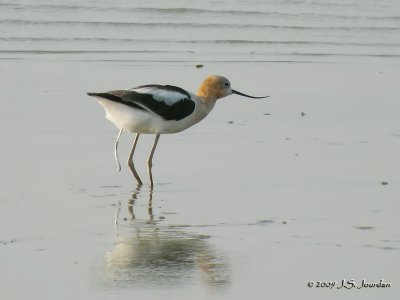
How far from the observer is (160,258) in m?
6.78

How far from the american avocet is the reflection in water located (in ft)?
4.85

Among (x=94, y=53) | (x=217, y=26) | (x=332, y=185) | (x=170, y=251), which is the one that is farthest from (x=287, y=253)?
(x=217, y=26)

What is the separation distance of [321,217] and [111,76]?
229 inches

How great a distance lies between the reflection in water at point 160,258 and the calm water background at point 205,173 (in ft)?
0.04

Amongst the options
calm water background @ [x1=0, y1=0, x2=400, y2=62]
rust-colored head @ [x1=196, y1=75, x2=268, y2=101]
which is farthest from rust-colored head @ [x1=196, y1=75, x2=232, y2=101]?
calm water background @ [x1=0, y1=0, x2=400, y2=62]

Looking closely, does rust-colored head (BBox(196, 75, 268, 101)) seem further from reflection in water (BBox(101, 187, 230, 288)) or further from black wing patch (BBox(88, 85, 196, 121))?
reflection in water (BBox(101, 187, 230, 288))

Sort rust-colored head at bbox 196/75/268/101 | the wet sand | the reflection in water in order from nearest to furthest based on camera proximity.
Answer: the reflection in water < the wet sand < rust-colored head at bbox 196/75/268/101

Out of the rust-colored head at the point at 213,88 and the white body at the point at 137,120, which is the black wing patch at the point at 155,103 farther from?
the rust-colored head at the point at 213,88

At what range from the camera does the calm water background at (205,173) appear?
258 inches

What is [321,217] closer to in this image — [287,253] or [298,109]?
[287,253]

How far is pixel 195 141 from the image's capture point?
33.9 ft

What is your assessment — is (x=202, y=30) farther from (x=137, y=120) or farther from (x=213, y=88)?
(x=137, y=120)

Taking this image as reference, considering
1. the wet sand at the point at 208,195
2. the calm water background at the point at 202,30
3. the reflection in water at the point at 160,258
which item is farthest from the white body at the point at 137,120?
the calm water background at the point at 202,30

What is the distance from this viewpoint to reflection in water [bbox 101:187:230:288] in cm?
636
